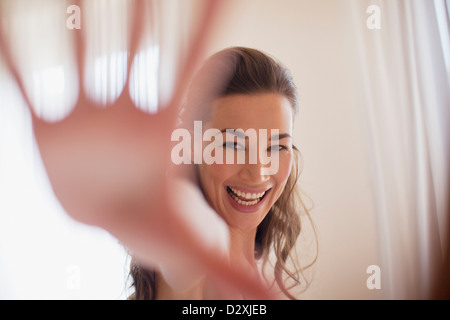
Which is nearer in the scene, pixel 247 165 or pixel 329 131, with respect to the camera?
pixel 247 165

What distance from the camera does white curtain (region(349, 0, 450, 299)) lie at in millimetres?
1435

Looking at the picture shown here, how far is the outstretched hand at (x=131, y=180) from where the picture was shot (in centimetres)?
130

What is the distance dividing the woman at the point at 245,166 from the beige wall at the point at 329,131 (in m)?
0.06

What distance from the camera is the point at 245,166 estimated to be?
131 cm

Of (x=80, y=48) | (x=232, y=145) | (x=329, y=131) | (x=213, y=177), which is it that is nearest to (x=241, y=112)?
(x=232, y=145)

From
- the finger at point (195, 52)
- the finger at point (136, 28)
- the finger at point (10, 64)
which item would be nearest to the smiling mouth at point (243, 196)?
the finger at point (195, 52)

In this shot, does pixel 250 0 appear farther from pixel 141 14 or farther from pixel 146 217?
pixel 146 217

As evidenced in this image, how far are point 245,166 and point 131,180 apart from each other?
1.04 ft

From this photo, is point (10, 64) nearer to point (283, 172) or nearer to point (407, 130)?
point (283, 172)

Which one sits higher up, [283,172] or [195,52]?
[195,52]

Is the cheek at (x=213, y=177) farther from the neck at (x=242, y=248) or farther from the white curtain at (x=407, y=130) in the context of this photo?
the white curtain at (x=407, y=130)

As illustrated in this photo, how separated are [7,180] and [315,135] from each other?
0.90m
